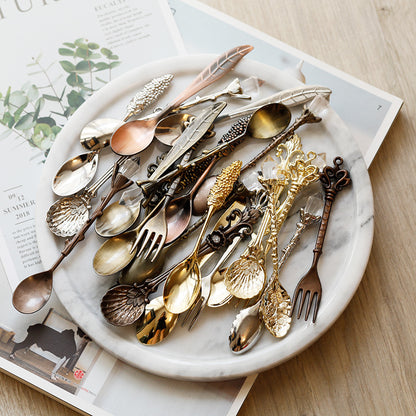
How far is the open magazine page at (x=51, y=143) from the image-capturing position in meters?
0.78

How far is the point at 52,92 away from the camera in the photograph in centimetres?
89

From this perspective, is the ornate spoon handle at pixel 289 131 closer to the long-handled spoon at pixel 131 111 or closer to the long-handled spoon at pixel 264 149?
the long-handled spoon at pixel 264 149

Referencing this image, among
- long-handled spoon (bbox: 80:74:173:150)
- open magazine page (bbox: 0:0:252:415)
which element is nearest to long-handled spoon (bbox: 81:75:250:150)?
long-handled spoon (bbox: 80:74:173:150)

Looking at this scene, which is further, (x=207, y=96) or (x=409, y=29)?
(x=409, y=29)

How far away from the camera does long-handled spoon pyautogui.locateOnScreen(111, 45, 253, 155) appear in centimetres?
79

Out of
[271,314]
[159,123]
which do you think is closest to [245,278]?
[271,314]

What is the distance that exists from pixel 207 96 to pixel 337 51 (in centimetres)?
31

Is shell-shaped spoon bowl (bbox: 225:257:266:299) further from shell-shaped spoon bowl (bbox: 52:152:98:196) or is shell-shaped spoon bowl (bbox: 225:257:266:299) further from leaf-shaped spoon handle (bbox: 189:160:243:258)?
shell-shaped spoon bowl (bbox: 52:152:98:196)

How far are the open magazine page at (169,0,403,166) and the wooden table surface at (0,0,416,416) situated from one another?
31mm

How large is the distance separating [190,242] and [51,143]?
0.33 metres

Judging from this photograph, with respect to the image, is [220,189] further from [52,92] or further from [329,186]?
[52,92]

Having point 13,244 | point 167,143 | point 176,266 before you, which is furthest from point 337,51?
point 13,244

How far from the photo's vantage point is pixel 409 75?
0.94 metres

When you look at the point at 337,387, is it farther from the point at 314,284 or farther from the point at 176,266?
the point at 176,266
